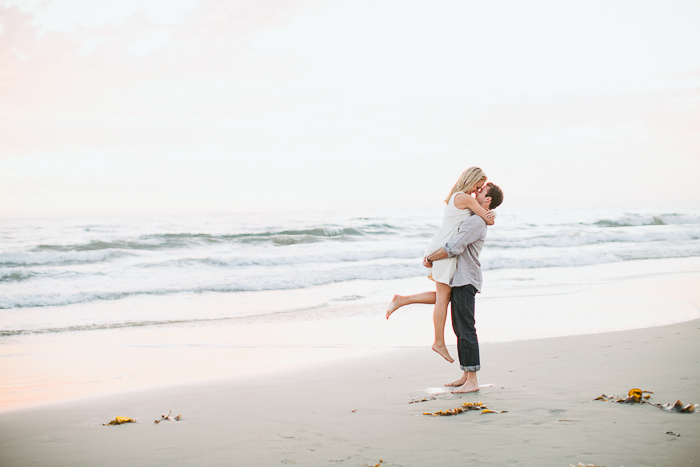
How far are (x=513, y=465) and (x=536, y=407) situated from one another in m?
1.10

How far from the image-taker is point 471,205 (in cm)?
398

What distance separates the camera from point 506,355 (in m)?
5.53

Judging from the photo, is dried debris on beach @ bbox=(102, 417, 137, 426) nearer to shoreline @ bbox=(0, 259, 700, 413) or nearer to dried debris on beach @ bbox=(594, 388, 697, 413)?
shoreline @ bbox=(0, 259, 700, 413)

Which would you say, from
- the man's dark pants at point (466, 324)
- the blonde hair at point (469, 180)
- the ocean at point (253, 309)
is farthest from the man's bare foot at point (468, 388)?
the blonde hair at point (469, 180)

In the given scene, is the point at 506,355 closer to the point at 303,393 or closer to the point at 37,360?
the point at 303,393

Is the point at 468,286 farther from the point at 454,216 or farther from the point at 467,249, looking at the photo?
the point at 454,216

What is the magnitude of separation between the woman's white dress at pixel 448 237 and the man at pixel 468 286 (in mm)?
45

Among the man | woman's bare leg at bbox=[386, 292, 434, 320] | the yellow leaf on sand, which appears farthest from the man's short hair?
the yellow leaf on sand

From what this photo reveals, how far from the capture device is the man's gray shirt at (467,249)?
3939 mm

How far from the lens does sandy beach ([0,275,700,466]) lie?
275 centimetres

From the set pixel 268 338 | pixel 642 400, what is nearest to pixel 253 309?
pixel 268 338

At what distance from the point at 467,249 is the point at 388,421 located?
1485 mm

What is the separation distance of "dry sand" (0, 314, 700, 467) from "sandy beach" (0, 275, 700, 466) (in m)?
0.01

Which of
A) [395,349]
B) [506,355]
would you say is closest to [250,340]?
[395,349]
